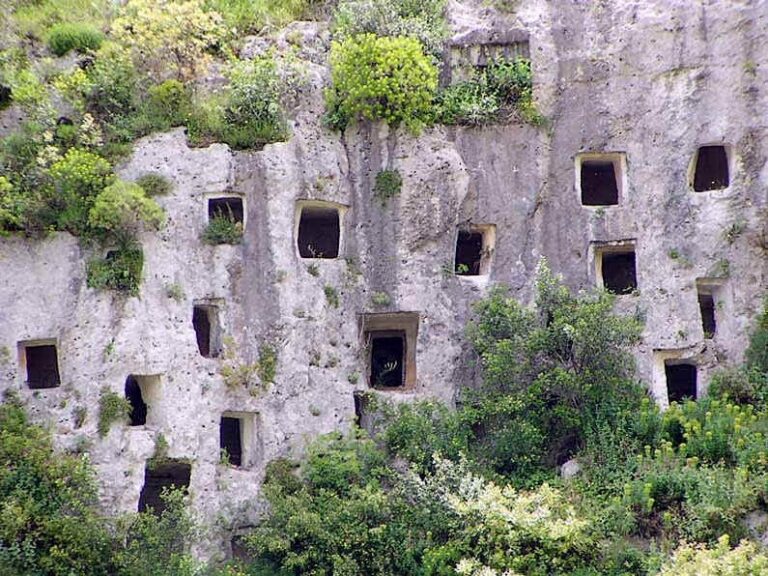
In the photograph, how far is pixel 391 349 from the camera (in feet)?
72.7

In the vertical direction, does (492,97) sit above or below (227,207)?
above

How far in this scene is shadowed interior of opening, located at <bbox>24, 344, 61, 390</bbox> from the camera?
19.9 metres

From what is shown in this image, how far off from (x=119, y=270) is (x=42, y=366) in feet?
9.66

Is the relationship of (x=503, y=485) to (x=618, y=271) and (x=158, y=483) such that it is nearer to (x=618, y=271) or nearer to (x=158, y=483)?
(x=618, y=271)

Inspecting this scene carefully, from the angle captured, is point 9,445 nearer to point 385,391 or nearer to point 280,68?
point 385,391

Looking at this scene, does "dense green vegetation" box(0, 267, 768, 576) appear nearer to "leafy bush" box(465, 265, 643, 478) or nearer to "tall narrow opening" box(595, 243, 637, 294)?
"leafy bush" box(465, 265, 643, 478)

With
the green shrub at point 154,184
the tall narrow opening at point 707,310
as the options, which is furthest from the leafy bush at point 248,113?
the tall narrow opening at point 707,310

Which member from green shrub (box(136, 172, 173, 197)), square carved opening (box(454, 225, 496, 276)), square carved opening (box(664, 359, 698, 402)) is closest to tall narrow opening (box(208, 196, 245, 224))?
green shrub (box(136, 172, 173, 197))

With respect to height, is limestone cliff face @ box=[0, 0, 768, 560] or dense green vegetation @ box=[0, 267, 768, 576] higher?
limestone cliff face @ box=[0, 0, 768, 560]

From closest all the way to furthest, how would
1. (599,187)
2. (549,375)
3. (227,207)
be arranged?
1. (549,375)
2. (227,207)
3. (599,187)

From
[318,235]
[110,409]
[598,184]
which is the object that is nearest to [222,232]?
[318,235]

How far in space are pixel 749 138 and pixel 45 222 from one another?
1437cm

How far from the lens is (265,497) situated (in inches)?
711

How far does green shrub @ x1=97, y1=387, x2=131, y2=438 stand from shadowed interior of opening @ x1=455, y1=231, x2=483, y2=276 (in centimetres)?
765
